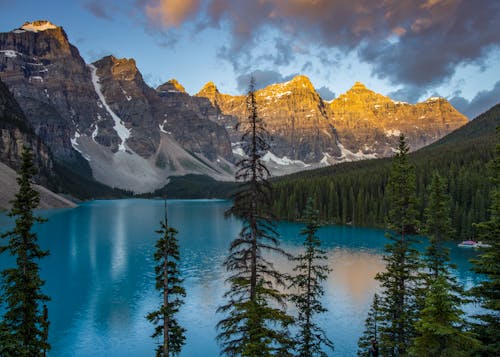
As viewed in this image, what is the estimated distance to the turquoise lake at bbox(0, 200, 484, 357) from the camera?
33.9m

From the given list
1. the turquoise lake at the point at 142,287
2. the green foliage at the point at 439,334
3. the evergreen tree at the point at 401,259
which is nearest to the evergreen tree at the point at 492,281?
the green foliage at the point at 439,334

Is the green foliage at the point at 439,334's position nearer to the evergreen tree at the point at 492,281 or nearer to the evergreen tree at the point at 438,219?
the evergreen tree at the point at 492,281

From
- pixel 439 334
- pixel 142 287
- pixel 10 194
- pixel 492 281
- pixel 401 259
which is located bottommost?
pixel 142 287

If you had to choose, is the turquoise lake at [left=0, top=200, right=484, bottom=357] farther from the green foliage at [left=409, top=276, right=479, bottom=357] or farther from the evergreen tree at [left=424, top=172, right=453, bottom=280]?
the green foliage at [left=409, top=276, right=479, bottom=357]

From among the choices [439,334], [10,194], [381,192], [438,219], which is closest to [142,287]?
[438,219]

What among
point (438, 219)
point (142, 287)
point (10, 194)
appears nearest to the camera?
point (438, 219)

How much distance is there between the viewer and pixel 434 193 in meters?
28.7

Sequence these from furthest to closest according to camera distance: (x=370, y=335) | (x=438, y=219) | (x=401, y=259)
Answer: (x=370, y=335) → (x=438, y=219) → (x=401, y=259)

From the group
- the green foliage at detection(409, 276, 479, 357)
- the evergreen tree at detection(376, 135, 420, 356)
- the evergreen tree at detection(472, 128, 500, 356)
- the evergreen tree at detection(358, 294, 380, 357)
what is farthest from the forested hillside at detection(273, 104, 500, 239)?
the green foliage at detection(409, 276, 479, 357)

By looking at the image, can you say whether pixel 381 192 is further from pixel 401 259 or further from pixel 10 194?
pixel 10 194

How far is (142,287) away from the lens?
4991 centimetres

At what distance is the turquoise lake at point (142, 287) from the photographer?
33.9 m

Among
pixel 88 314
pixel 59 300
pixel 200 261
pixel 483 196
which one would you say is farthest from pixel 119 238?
pixel 483 196

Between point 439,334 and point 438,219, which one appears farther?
point 438,219
